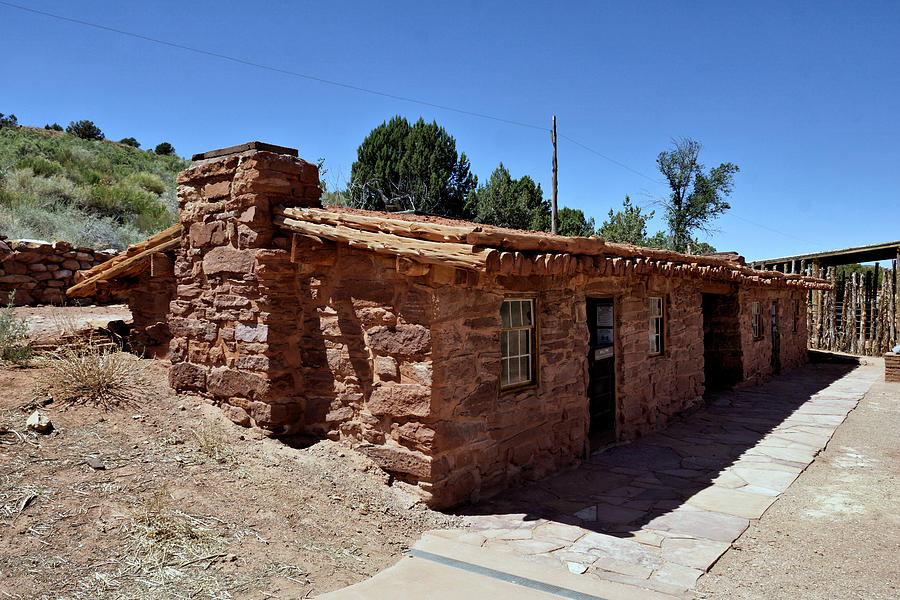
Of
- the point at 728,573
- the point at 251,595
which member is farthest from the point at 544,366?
the point at 251,595

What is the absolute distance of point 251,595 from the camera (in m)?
3.79

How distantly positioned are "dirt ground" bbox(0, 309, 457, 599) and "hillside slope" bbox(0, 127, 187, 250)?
34.0 ft

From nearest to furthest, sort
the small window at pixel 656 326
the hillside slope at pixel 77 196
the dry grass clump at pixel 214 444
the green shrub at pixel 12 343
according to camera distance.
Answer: the dry grass clump at pixel 214 444
the green shrub at pixel 12 343
the small window at pixel 656 326
the hillside slope at pixel 77 196

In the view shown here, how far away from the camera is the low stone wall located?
1124 centimetres

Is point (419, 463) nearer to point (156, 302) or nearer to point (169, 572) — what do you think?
point (169, 572)

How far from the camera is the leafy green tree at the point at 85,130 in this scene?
119 feet

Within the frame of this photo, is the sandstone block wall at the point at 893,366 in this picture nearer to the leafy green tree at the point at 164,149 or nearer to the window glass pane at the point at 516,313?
the window glass pane at the point at 516,313

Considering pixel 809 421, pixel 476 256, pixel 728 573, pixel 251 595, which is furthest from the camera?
pixel 809 421

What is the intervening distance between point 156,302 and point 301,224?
3.47 metres

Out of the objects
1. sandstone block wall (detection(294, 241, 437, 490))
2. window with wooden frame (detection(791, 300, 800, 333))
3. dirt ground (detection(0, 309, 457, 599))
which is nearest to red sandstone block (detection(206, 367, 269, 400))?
dirt ground (detection(0, 309, 457, 599))

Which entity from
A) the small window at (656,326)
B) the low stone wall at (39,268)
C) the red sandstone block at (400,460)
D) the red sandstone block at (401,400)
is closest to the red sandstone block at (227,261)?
the red sandstone block at (401,400)

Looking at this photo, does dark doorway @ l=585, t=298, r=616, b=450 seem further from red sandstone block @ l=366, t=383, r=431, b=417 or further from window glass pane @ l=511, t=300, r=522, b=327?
red sandstone block @ l=366, t=383, r=431, b=417

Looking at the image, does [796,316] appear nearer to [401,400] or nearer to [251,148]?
[401,400]

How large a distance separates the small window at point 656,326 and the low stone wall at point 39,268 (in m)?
11.2
